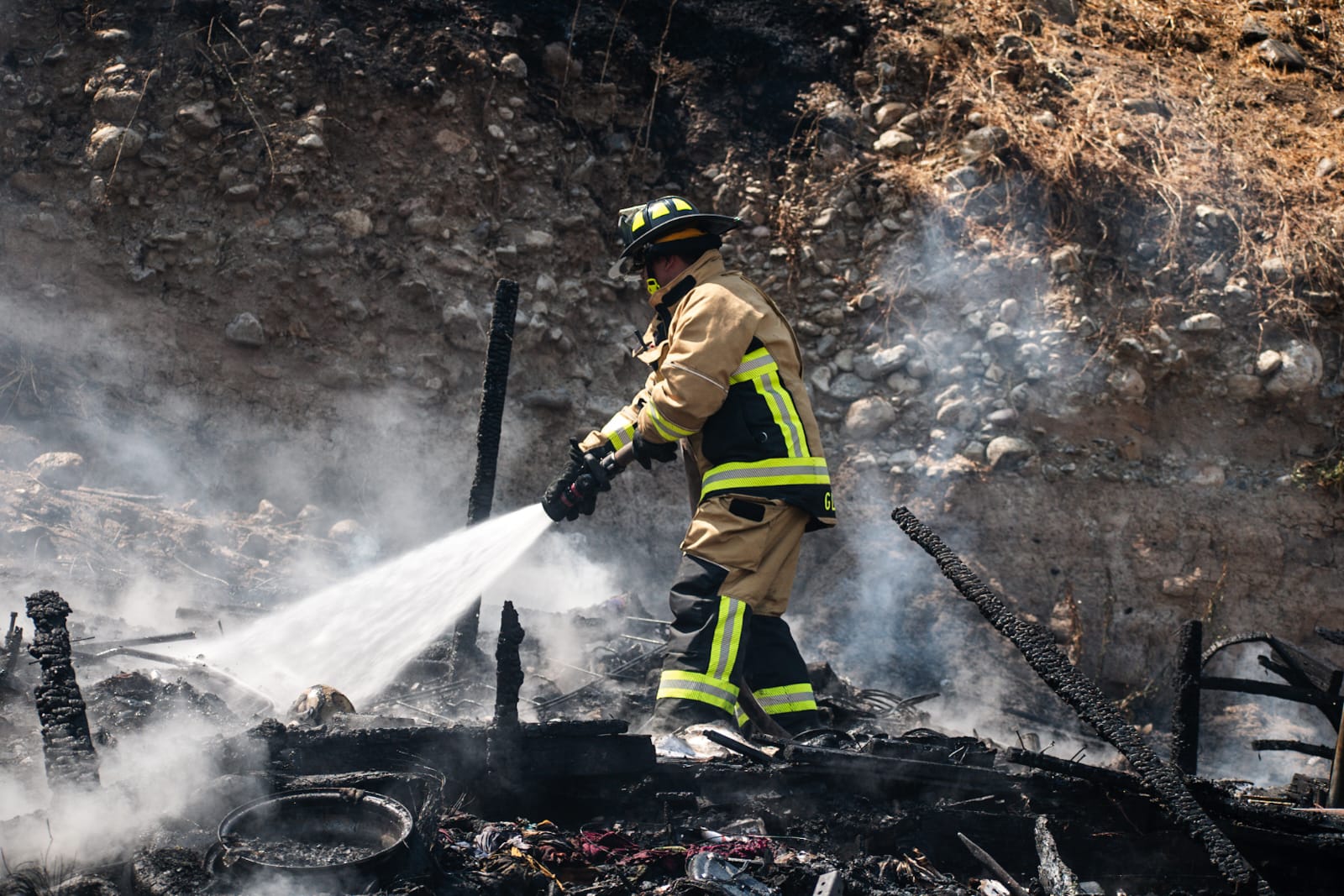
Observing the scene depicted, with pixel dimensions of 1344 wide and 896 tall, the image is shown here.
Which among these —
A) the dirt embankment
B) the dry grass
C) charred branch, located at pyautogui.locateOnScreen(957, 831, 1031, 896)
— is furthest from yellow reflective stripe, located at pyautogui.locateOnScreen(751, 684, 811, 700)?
the dry grass

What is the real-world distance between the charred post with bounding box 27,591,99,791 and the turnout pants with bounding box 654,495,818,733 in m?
2.22

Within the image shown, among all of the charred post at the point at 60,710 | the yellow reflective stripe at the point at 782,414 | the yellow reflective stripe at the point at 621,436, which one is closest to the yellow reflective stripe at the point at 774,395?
the yellow reflective stripe at the point at 782,414

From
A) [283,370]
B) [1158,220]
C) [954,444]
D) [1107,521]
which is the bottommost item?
[1107,521]

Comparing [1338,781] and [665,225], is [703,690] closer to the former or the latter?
[665,225]

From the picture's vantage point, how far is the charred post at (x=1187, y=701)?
14.1ft

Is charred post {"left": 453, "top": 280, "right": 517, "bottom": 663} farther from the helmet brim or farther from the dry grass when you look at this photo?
the dry grass

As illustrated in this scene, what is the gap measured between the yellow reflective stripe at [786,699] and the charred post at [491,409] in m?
1.62

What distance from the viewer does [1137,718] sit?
22.0 ft

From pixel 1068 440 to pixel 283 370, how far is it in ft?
19.0

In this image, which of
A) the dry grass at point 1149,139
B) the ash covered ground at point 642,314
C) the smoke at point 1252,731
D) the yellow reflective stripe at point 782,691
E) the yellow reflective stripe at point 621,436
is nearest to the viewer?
the yellow reflective stripe at point 782,691

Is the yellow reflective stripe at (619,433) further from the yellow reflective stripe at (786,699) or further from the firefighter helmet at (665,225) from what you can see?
the yellow reflective stripe at (786,699)

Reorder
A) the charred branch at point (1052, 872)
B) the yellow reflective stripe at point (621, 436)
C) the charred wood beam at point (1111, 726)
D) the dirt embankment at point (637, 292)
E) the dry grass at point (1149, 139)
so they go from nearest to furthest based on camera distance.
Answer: the charred wood beam at point (1111, 726), the charred branch at point (1052, 872), the yellow reflective stripe at point (621, 436), the dirt embankment at point (637, 292), the dry grass at point (1149, 139)

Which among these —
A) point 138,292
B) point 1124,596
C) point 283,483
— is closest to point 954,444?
point 1124,596

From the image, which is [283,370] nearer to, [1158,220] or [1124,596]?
[1124,596]
